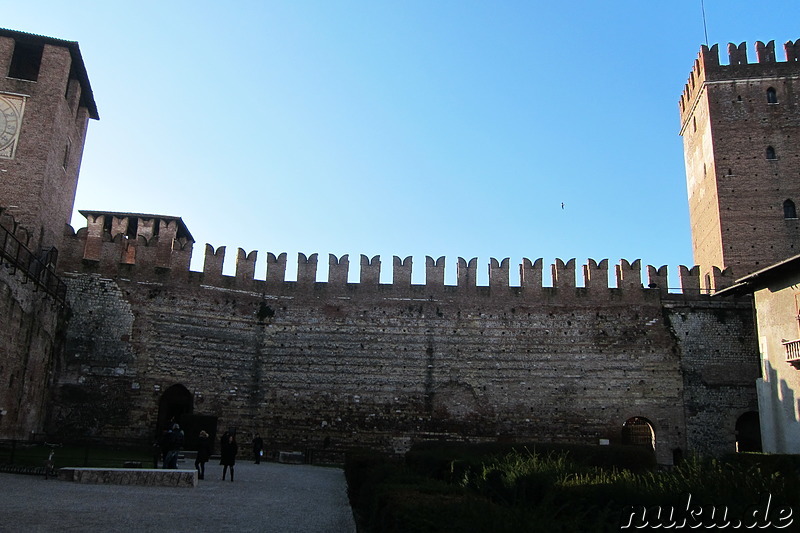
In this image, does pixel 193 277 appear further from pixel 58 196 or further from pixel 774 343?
pixel 774 343

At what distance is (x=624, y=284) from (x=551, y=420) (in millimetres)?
4755

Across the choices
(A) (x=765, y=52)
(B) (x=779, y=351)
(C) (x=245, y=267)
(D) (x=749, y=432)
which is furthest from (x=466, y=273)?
(A) (x=765, y=52)

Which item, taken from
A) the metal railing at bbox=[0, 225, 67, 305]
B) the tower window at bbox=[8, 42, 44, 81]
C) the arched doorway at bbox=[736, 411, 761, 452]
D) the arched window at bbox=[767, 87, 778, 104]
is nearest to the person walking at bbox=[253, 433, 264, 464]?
the metal railing at bbox=[0, 225, 67, 305]

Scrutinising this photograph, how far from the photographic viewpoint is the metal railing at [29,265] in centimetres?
1422

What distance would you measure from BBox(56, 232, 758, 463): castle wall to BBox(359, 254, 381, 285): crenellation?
0.45ft

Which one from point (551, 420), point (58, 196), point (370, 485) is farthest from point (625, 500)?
point (58, 196)

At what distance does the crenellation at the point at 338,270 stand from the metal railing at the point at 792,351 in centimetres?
1183

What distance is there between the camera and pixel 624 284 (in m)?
19.8

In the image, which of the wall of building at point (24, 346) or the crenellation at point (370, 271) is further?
the crenellation at point (370, 271)

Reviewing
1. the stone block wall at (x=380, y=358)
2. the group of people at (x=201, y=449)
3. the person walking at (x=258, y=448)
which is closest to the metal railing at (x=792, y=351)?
the stone block wall at (x=380, y=358)

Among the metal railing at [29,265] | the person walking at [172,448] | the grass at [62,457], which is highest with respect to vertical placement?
the metal railing at [29,265]

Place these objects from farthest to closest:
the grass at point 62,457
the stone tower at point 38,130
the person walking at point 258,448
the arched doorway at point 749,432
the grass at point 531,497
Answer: the arched doorway at point 749,432 → the stone tower at point 38,130 → the person walking at point 258,448 → the grass at point 62,457 → the grass at point 531,497

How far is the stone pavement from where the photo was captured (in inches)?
262

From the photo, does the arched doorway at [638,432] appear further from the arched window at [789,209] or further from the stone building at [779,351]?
the arched window at [789,209]
